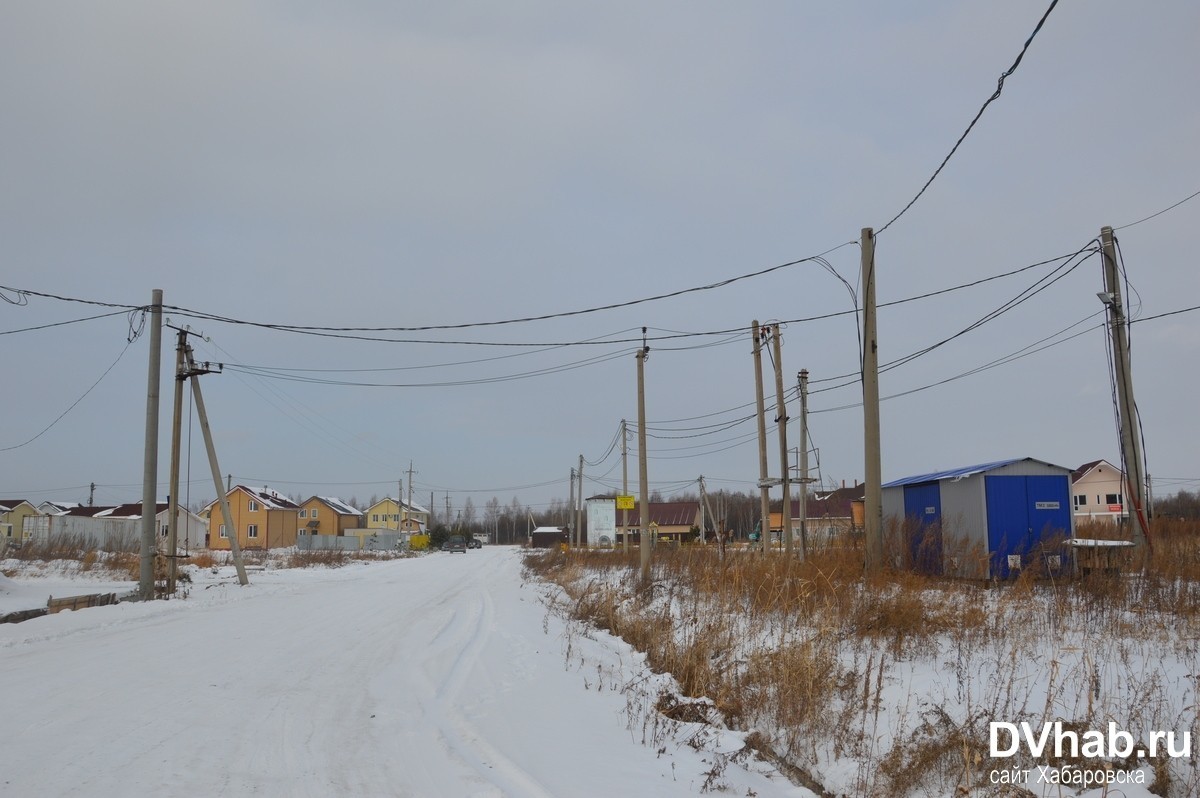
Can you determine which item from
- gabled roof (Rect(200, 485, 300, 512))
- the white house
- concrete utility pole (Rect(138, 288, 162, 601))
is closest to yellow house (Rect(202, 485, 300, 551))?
gabled roof (Rect(200, 485, 300, 512))

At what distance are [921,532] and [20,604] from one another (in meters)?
17.7

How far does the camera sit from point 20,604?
16.2 m

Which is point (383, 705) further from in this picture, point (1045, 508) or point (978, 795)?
point (1045, 508)

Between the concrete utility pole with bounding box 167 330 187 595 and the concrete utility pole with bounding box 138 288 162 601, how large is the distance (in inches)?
55.5

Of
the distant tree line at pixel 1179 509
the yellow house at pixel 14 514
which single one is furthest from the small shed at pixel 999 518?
the yellow house at pixel 14 514

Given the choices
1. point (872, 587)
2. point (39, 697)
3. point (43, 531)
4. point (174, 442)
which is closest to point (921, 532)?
point (872, 587)

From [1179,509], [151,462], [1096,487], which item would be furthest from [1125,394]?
[1096,487]

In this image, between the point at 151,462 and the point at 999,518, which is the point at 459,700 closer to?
the point at 999,518

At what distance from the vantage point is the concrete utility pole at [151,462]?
61.6 feet

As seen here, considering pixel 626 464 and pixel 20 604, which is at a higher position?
pixel 626 464

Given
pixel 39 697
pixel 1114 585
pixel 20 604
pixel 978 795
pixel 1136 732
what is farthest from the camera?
pixel 20 604

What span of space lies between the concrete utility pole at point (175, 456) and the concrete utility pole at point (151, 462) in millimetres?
1409

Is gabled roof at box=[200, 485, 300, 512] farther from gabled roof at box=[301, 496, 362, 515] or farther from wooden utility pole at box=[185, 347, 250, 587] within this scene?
wooden utility pole at box=[185, 347, 250, 587]

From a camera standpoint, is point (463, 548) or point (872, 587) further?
point (463, 548)
